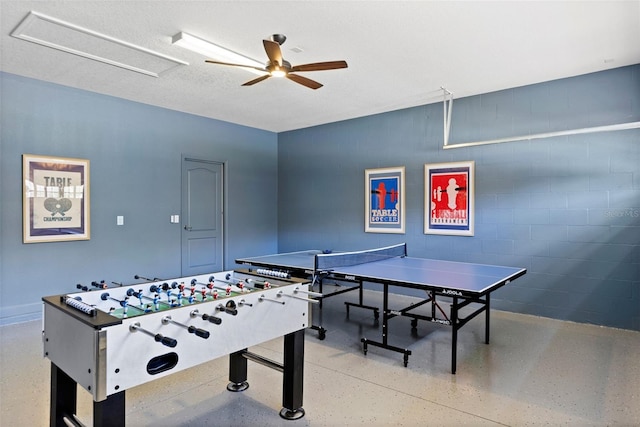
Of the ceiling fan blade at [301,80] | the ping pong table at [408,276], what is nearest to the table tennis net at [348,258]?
the ping pong table at [408,276]

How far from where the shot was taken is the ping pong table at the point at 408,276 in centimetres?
280

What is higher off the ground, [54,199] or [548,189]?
[548,189]

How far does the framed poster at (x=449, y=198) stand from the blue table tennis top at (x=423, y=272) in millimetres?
1074

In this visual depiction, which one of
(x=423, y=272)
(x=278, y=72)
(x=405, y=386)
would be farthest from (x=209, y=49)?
(x=405, y=386)

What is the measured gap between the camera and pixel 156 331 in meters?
1.58

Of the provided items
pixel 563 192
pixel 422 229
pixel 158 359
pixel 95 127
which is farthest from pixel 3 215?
pixel 563 192

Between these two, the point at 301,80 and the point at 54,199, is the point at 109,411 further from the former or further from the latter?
the point at 54,199

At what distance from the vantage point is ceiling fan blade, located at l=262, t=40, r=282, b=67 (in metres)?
2.71

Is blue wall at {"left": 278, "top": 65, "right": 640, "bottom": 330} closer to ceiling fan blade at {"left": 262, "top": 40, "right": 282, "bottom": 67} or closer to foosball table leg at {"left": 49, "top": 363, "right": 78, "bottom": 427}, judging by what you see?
ceiling fan blade at {"left": 262, "top": 40, "right": 282, "bottom": 67}

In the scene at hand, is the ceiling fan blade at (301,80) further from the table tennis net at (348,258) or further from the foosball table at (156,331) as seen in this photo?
the foosball table at (156,331)

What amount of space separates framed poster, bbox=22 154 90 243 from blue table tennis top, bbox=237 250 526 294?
87.5 inches

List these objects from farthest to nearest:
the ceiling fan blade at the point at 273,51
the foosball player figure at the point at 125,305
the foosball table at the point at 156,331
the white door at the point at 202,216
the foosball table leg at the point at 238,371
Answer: the white door at the point at 202,216 → the ceiling fan blade at the point at 273,51 → the foosball table leg at the point at 238,371 → the foosball player figure at the point at 125,305 → the foosball table at the point at 156,331

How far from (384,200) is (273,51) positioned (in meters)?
3.26

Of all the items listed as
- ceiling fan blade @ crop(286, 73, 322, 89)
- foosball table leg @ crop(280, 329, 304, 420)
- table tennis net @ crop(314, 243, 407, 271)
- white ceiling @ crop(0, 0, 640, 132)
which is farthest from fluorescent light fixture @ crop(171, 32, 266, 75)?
foosball table leg @ crop(280, 329, 304, 420)
